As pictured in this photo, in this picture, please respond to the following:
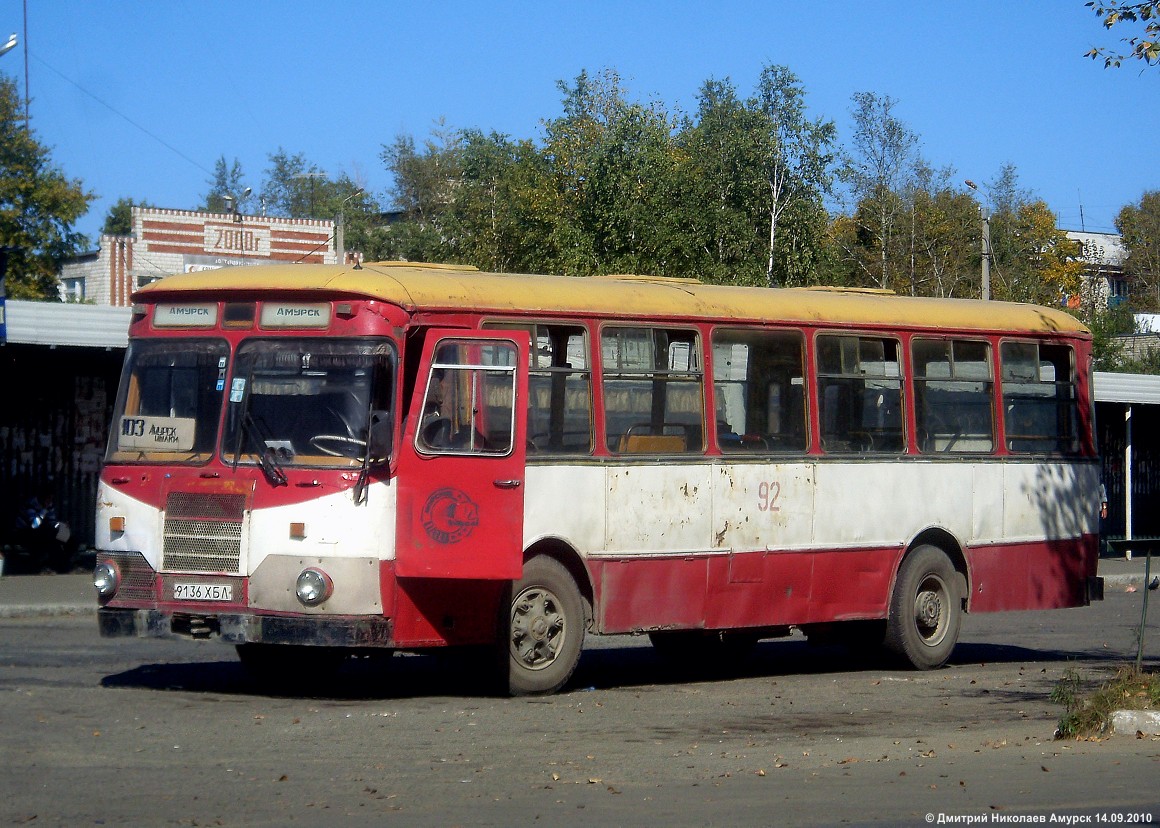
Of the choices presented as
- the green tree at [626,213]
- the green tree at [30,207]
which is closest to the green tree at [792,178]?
the green tree at [626,213]

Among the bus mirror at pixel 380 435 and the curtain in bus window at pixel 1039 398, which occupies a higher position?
the curtain in bus window at pixel 1039 398

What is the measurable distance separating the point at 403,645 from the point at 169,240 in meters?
53.0

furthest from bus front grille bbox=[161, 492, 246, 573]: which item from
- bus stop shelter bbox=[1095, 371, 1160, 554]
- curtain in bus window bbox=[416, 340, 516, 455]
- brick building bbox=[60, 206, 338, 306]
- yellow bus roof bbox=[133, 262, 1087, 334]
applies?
brick building bbox=[60, 206, 338, 306]

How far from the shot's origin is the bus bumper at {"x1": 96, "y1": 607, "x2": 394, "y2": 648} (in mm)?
10844

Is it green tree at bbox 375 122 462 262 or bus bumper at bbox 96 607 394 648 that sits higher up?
green tree at bbox 375 122 462 262

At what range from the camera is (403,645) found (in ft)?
36.2

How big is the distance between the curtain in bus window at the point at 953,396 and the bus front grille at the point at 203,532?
6.72m

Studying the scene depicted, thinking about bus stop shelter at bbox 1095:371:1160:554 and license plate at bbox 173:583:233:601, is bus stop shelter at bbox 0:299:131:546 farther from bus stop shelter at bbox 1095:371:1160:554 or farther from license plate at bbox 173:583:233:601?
bus stop shelter at bbox 1095:371:1160:554

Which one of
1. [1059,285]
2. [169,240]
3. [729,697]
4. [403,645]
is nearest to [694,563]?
[729,697]

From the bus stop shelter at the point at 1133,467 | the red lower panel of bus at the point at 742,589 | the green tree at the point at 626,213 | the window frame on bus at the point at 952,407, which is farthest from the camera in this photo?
the green tree at the point at 626,213

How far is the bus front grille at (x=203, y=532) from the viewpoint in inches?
437

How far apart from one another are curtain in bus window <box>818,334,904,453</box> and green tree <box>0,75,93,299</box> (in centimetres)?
4990

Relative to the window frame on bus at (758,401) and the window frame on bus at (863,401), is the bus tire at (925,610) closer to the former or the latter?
the window frame on bus at (863,401)

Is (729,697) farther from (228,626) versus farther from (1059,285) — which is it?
(1059,285)
